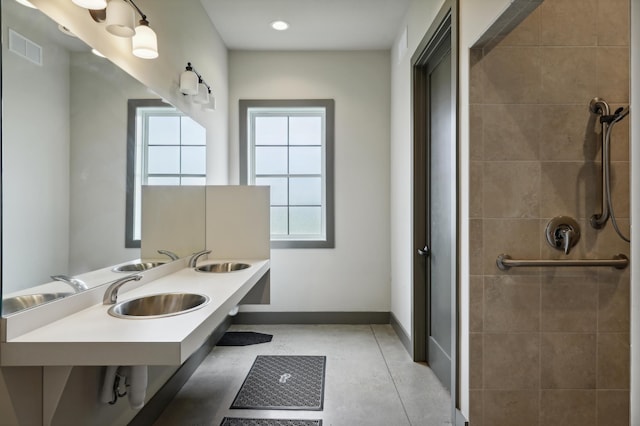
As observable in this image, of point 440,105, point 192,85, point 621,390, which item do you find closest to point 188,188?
point 192,85

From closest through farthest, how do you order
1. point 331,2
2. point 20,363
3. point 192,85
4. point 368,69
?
point 20,363
point 192,85
point 331,2
point 368,69

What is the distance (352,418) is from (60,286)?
1622mm

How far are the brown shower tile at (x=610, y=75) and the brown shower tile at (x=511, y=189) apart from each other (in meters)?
0.49

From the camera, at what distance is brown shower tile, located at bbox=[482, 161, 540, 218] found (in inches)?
72.7

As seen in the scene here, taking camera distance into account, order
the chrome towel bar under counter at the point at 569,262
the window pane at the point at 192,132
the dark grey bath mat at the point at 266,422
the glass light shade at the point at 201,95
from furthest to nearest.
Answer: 1. the glass light shade at the point at 201,95
2. the window pane at the point at 192,132
3. the dark grey bath mat at the point at 266,422
4. the chrome towel bar under counter at the point at 569,262

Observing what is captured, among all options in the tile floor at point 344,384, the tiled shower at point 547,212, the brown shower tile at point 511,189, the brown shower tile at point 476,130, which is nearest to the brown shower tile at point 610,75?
the tiled shower at point 547,212

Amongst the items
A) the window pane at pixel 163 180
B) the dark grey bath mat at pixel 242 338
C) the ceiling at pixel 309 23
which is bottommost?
the dark grey bath mat at pixel 242 338

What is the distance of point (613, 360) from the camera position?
5.99 ft

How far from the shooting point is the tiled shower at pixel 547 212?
1829 mm

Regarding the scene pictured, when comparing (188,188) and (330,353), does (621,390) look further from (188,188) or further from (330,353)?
(188,188)

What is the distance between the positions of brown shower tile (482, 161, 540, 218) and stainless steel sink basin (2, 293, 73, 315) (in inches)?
74.1

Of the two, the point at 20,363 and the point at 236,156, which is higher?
the point at 236,156

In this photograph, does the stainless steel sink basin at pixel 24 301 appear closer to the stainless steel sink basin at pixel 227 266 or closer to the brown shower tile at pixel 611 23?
the stainless steel sink basin at pixel 227 266

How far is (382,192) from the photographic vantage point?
12.5ft
